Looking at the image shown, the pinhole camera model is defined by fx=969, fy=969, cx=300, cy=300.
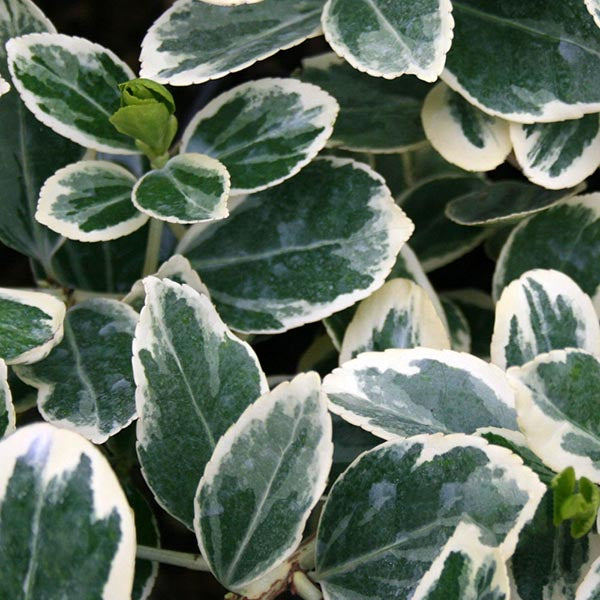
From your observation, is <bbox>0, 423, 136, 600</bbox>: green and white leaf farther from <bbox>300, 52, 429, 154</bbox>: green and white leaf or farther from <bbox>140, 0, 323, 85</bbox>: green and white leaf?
<bbox>300, 52, 429, 154</bbox>: green and white leaf

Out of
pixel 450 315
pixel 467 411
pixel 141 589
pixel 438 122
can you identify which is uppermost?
pixel 438 122

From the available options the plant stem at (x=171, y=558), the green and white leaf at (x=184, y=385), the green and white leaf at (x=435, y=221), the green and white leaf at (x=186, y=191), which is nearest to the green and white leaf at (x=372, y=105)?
the green and white leaf at (x=435, y=221)

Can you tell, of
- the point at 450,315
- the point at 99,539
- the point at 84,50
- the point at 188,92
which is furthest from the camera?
the point at 188,92

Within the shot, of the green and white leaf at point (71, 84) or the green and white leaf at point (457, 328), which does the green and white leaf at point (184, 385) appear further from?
the green and white leaf at point (457, 328)

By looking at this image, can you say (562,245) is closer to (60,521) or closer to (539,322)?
(539,322)

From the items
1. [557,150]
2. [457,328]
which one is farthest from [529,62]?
[457,328]

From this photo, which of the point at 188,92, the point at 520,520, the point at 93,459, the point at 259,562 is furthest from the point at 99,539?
the point at 188,92

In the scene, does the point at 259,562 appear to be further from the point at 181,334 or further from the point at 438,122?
the point at 438,122
